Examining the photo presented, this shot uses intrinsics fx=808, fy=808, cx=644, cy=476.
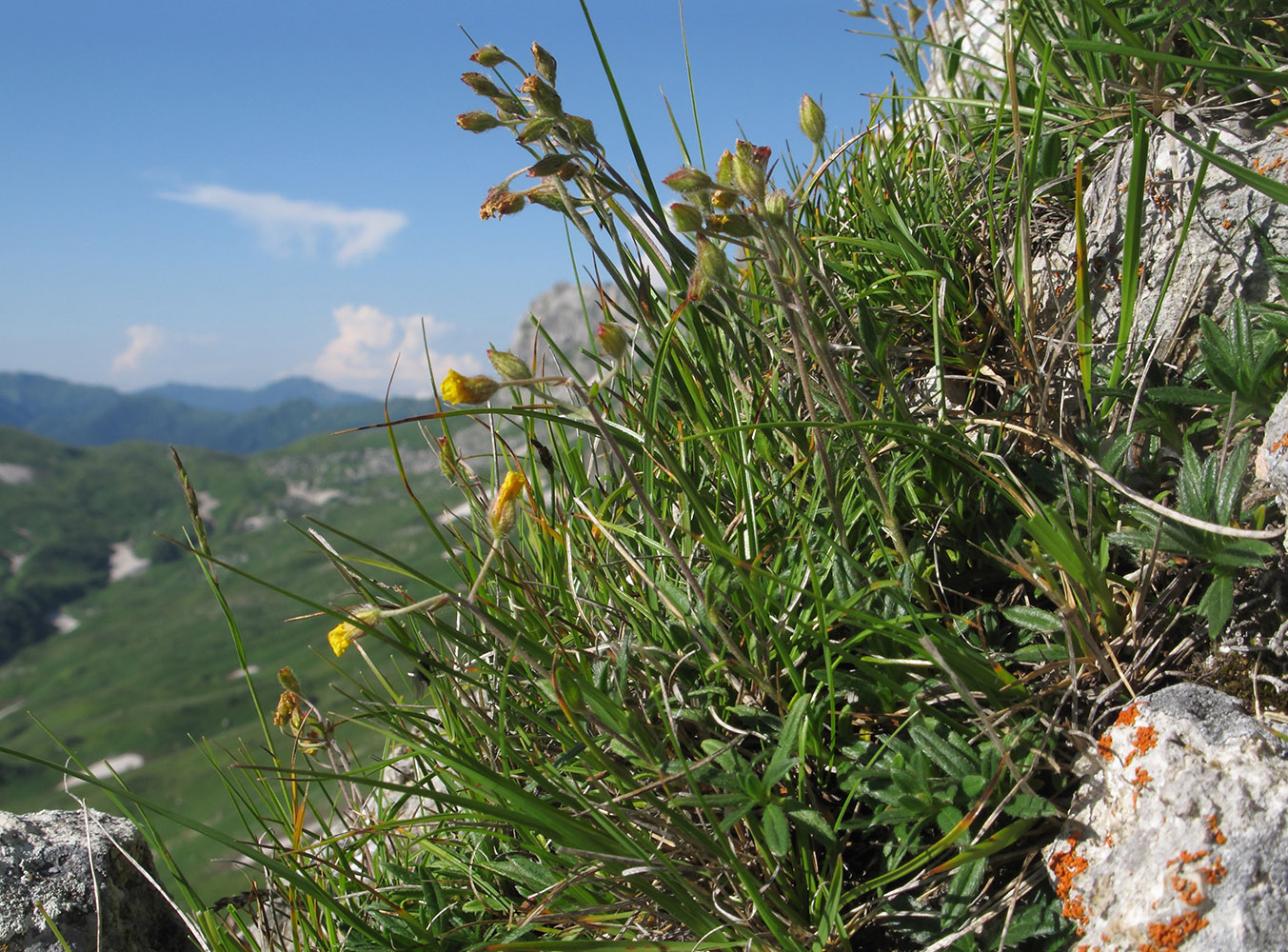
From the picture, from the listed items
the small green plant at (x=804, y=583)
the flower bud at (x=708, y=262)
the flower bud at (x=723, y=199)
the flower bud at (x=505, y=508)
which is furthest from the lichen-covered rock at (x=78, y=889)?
the flower bud at (x=723, y=199)

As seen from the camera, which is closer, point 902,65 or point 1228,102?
point 1228,102

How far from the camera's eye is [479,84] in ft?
6.55

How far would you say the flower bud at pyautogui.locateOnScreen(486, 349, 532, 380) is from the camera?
6.15 ft

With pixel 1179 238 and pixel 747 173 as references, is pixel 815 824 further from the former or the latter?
pixel 1179 238

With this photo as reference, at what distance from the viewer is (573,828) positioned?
5.43 feet

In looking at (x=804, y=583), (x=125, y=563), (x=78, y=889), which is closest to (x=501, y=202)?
(x=804, y=583)

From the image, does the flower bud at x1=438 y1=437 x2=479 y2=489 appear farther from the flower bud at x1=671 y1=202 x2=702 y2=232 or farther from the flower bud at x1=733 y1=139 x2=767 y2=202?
the flower bud at x1=733 y1=139 x2=767 y2=202

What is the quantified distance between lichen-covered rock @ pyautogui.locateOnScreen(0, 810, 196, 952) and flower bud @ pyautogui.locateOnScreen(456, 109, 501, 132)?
87.0 inches

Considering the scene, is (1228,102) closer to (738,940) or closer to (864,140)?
(864,140)

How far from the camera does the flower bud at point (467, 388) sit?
70.1 inches

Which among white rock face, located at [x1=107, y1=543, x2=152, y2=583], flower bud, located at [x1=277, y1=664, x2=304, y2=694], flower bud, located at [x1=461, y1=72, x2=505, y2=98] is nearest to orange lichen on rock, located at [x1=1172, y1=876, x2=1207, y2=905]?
flower bud, located at [x1=277, y1=664, x2=304, y2=694]

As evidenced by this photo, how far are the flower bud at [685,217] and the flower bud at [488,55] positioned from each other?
746mm

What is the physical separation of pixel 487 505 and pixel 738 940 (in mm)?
1295

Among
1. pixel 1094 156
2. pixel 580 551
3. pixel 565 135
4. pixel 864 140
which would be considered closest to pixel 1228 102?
pixel 1094 156
